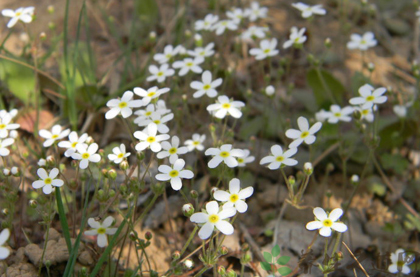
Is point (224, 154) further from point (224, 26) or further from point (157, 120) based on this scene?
point (224, 26)

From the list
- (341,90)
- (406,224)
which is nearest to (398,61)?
(341,90)

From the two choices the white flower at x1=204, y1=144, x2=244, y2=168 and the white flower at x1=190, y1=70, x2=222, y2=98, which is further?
the white flower at x1=190, y1=70, x2=222, y2=98

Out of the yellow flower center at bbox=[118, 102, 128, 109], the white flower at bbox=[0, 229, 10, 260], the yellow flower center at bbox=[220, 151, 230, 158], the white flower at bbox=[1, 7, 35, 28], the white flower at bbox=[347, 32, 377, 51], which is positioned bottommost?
the white flower at bbox=[347, 32, 377, 51]

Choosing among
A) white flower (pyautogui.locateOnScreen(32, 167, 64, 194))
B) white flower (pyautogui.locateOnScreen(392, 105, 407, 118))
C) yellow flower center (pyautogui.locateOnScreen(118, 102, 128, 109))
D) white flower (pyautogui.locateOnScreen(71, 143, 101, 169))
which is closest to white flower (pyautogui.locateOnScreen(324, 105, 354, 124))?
white flower (pyautogui.locateOnScreen(392, 105, 407, 118))

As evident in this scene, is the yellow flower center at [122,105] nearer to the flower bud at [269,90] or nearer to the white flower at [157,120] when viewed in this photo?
the white flower at [157,120]

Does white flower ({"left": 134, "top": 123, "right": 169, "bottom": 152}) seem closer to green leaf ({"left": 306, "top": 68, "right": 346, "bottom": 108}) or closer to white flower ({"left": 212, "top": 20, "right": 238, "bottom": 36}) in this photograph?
white flower ({"left": 212, "top": 20, "right": 238, "bottom": 36})
